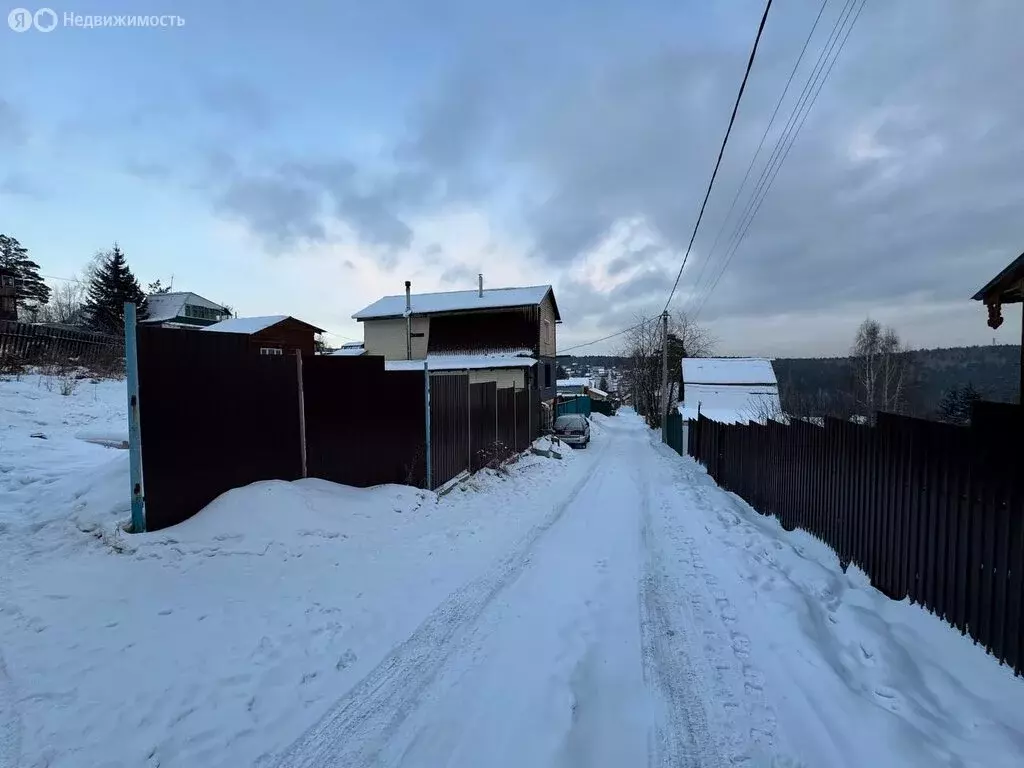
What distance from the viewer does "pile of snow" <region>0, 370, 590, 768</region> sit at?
2674mm

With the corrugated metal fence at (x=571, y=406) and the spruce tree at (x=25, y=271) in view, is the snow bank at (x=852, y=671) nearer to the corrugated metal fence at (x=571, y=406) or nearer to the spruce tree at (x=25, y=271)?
the corrugated metal fence at (x=571, y=406)

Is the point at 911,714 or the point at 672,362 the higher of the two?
the point at 672,362

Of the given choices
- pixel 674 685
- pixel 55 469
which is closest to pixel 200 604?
pixel 674 685

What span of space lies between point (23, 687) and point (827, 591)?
6572 millimetres

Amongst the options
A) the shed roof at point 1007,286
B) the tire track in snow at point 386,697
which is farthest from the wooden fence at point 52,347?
the shed roof at point 1007,286

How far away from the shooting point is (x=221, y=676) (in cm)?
316

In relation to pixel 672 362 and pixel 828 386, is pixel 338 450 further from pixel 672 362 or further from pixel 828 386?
pixel 828 386

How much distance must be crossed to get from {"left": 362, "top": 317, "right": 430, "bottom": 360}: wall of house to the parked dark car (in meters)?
10.0

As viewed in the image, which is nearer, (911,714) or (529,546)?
(911,714)

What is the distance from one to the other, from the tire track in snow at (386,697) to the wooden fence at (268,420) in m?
3.29

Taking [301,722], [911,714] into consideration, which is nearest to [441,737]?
[301,722]

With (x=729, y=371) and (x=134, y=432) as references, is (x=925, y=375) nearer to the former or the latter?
(x=729, y=371)

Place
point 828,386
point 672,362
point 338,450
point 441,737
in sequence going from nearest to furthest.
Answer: point 441,737 < point 338,450 < point 672,362 < point 828,386

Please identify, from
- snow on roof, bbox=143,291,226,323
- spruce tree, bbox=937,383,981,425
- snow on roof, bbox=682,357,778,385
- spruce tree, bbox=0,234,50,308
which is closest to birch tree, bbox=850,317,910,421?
spruce tree, bbox=937,383,981,425
